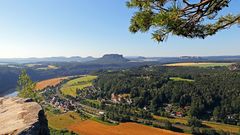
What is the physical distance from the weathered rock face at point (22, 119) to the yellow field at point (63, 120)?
235 feet

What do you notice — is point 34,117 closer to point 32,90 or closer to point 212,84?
point 32,90

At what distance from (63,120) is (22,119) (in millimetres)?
87669

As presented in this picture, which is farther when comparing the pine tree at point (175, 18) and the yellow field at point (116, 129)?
the yellow field at point (116, 129)

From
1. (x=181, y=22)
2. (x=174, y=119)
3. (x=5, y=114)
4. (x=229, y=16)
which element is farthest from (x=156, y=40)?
(x=174, y=119)

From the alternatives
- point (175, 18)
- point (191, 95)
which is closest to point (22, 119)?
point (175, 18)

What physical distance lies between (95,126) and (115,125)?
6045mm

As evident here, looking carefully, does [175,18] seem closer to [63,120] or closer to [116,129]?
[116,129]

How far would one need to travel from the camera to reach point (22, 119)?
16.1m

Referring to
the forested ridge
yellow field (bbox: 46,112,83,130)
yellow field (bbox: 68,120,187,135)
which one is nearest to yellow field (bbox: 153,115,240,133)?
the forested ridge

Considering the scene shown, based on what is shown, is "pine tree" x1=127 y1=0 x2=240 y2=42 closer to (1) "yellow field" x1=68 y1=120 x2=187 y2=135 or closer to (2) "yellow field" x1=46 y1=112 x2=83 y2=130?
(1) "yellow field" x1=68 y1=120 x2=187 y2=135

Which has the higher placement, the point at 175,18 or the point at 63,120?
the point at 175,18

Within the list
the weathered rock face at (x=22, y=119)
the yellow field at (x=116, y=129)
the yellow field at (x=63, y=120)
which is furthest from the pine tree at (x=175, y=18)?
the yellow field at (x=63, y=120)

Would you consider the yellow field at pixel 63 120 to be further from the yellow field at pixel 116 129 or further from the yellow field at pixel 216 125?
the yellow field at pixel 216 125

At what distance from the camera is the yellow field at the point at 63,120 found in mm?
92500
